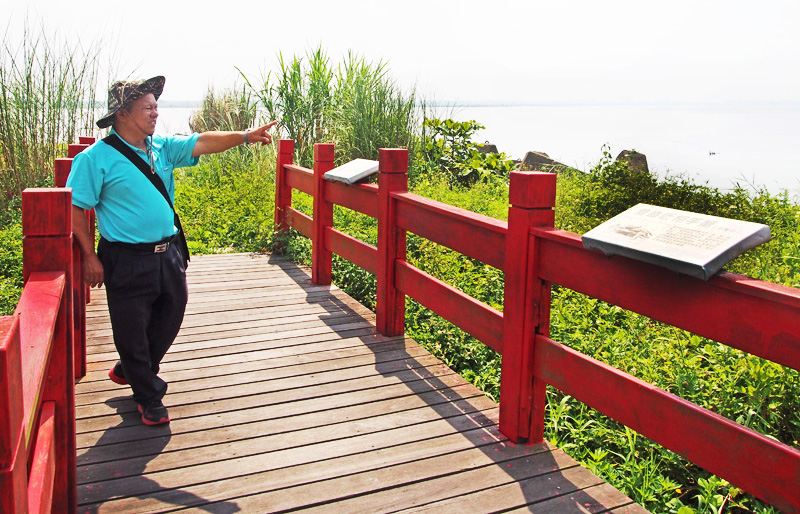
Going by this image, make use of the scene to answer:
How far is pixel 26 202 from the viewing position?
2785 mm

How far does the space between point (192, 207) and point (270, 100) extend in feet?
12.5

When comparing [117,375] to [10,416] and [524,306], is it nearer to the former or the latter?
[524,306]

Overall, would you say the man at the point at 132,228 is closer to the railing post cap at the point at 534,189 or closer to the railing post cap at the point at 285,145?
the railing post cap at the point at 534,189

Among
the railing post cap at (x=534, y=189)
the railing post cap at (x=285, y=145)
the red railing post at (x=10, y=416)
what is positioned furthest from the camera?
the railing post cap at (x=285, y=145)

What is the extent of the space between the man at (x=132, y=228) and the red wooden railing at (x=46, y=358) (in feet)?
3.01

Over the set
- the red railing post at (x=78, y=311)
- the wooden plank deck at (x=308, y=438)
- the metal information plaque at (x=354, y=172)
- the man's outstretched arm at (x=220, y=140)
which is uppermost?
the man's outstretched arm at (x=220, y=140)

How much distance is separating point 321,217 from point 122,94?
10.7 ft

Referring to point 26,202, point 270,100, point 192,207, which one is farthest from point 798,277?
point 270,100

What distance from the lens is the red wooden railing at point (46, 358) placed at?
2006 millimetres

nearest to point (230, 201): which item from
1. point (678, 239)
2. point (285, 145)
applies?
point (285, 145)

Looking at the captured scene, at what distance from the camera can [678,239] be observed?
2.84 meters

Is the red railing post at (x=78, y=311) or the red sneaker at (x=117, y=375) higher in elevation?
the red railing post at (x=78, y=311)

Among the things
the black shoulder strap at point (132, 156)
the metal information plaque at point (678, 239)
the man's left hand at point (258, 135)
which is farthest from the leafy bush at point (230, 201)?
the metal information plaque at point (678, 239)

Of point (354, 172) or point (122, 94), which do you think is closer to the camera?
point (122, 94)
